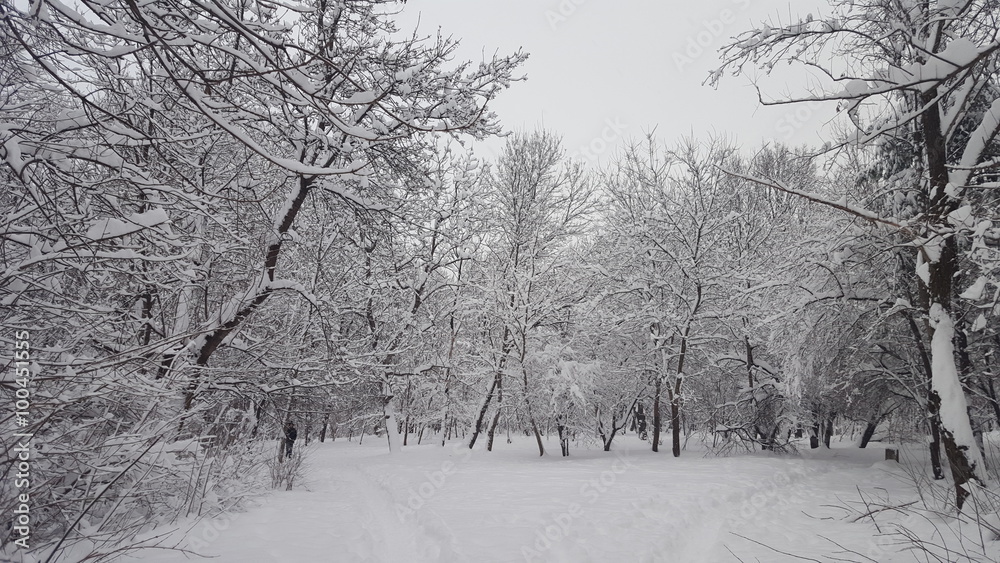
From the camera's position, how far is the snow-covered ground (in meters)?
4.38

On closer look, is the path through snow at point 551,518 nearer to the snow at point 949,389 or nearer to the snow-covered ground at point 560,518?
the snow-covered ground at point 560,518

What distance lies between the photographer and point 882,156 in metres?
8.98

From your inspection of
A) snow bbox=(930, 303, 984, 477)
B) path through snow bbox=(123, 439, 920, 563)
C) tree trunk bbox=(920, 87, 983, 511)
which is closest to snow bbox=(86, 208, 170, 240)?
path through snow bbox=(123, 439, 920, 563)

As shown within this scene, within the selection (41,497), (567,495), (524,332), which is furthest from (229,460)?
(524,332)

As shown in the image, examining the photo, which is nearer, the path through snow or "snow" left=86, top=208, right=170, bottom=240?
"snow" left=86, top=208, right=170, bottom=240

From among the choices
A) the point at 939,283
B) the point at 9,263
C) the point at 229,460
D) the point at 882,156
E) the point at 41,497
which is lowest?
the point at 229,460

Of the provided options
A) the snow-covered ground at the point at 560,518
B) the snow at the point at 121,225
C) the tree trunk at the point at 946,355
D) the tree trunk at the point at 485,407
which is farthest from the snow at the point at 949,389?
the tree trunk at the point at 485,407

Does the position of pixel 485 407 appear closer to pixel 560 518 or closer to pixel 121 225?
pixel 560 518

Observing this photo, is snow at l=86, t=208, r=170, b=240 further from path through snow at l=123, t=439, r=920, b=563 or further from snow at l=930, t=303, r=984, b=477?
snow at l=930, t=303, r=984, b=477

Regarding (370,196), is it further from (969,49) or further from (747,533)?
(747,533)

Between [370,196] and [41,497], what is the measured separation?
4.68m

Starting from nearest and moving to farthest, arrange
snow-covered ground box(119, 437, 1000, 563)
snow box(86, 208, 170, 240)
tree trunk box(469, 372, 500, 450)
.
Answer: snow box(86, 208, 170, 240)
snow-covered ground box(119, 437, 1000, 563)
tree trunk box(469, 372, 500, 450)

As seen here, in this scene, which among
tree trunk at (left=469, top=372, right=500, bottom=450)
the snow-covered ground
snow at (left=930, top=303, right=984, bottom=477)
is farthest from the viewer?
tree trunk at (left=469, top=372, right=500, bottom=450)

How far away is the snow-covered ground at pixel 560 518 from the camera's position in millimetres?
4383
